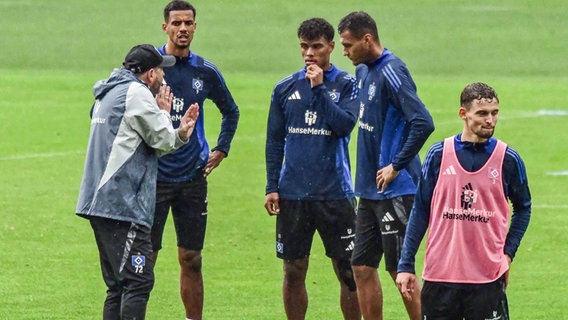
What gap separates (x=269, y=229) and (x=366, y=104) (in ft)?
21.9

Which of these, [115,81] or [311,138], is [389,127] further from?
[115,81]

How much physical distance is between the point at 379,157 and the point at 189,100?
2.18 metres

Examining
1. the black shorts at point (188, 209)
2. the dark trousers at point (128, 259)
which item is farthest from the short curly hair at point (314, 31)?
the dark trousers at point (128, 259)

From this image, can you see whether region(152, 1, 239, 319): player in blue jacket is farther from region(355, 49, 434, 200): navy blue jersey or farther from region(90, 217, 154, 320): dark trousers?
region(355, 49, 434, 200): navy blue jersey

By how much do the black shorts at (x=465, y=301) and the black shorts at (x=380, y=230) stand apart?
5.43ft

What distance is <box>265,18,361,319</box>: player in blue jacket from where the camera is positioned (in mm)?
12094

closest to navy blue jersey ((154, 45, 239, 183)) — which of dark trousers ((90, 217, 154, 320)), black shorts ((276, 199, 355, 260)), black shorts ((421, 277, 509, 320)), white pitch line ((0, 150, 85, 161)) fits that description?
black shorts ((276, 199, 355, 260))

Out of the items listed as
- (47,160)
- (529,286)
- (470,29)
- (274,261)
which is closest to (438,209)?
(529,286)

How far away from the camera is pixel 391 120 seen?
448 inches

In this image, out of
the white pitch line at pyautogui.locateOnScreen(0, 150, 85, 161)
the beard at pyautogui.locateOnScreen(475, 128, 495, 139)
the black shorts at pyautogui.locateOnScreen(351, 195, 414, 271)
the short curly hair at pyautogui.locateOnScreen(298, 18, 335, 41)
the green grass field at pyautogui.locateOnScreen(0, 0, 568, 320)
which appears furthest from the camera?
the white pitch line at pyautogui.locateOnScreen(0, 150, 85, 161)

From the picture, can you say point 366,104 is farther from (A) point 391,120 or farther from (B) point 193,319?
(B) point 193,319

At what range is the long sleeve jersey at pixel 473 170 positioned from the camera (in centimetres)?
957

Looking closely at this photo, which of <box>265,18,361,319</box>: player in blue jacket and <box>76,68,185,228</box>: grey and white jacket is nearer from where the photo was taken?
<box>76,68,185,228</box>: grey and white jacket

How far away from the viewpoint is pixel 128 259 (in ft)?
35.9
